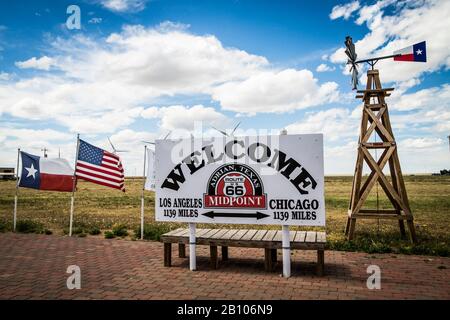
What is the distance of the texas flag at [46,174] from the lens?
1186 centimetres

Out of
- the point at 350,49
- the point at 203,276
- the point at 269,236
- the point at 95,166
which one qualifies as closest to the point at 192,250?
the point at 203,276

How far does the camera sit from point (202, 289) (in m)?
5.62

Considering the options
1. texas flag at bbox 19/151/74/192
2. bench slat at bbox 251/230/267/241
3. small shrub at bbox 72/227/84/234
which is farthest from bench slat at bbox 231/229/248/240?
texas flag at bbox 19/151/74/192

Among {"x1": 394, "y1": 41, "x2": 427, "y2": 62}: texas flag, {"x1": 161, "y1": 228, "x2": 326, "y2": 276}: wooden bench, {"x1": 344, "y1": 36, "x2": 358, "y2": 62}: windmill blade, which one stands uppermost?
{"x1": 344, "y1": 36, "x2": 358, "y2": 62}: windmill blade

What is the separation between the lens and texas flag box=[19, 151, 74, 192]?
11.9 metres

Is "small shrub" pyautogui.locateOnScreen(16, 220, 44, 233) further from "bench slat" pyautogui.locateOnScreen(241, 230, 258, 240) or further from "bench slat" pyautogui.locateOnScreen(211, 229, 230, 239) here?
"bench slat" pyautogui.locateOnScreen(241, 230, 258, 240)

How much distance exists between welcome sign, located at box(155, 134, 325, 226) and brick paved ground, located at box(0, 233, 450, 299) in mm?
1026

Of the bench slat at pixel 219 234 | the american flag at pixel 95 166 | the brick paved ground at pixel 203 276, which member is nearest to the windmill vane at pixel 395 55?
the brick paved ground at pixel 203 276

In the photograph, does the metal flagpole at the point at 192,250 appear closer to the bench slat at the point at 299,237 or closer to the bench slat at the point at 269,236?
the bench slat at the point at 269,236

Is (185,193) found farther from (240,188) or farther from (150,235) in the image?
(150,235)

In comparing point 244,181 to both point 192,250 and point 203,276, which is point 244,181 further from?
point 203,276

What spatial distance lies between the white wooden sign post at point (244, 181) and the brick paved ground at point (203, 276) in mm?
706
